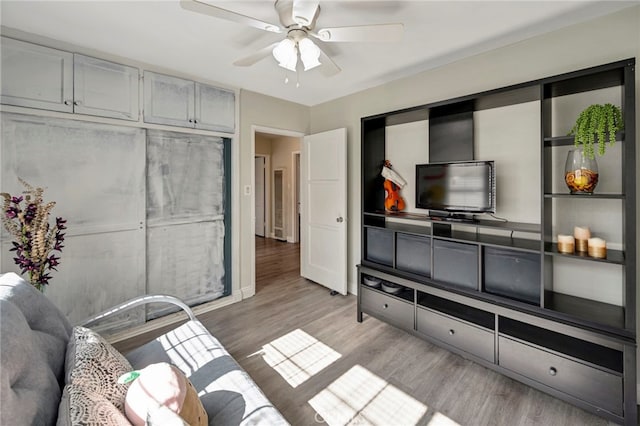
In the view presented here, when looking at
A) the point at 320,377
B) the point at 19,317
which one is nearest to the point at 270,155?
the point at 320,377

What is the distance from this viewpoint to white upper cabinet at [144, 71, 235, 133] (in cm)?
281

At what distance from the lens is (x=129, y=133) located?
2.70m

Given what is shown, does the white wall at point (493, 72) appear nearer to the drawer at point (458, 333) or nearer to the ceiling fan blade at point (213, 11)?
the drawer at point (458, 333)

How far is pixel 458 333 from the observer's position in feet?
7.43

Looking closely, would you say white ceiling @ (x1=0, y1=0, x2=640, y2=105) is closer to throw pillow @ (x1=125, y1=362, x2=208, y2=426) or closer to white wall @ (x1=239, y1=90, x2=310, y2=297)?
white wall @ (x1=239, y1=90, x2=310, y2=297)

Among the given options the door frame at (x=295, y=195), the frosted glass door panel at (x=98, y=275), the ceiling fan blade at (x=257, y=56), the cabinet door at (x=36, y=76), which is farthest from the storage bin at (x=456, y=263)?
the door frame at (x=295, y=195)

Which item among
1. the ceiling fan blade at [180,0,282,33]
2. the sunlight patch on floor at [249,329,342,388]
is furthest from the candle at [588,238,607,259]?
the ceiling fan blade at [180,0,282,33]

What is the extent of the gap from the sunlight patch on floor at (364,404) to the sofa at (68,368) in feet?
2.41

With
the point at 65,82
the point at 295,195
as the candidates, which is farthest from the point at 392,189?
the point at 295,195

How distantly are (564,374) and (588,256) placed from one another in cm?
75

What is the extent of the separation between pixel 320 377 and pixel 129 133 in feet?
9.05

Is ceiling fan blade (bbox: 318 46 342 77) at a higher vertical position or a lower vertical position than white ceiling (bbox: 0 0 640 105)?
lower

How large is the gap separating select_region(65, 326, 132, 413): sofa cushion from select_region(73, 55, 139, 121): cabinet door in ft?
6.90

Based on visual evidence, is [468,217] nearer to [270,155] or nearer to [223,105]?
[223,105]
